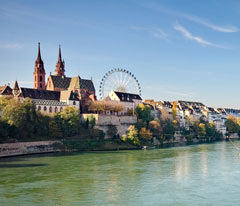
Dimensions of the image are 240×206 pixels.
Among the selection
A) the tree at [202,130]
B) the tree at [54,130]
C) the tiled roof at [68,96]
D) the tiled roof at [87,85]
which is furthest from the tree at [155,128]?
the tree at [54,130]

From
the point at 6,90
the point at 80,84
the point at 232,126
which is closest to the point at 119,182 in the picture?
the point at 6,90

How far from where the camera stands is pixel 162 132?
91188mm

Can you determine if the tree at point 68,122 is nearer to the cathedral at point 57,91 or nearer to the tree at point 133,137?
the cathedral at point 57,91

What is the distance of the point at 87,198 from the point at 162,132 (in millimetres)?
63019

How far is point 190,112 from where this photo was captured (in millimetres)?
130000

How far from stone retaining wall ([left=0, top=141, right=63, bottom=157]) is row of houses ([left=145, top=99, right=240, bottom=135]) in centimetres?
4760

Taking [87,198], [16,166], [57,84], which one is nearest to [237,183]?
[87,198]

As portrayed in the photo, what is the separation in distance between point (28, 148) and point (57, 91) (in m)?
29.2

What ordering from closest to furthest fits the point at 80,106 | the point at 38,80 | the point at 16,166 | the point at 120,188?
the point at 120,188
the point at 16,166
the point at 80,106
the point at 38,80

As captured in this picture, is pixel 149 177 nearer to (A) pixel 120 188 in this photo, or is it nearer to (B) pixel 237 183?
(A) pixel 120 188

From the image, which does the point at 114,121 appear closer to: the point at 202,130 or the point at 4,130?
the point at 4,130

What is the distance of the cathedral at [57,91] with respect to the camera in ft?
263

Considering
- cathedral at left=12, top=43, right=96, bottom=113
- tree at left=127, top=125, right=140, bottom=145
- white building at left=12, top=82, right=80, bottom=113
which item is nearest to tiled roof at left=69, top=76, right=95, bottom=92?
cathedral at left=12, top=43, right=96, bottom=113

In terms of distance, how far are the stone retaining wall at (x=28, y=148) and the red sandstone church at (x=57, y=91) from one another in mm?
16766
